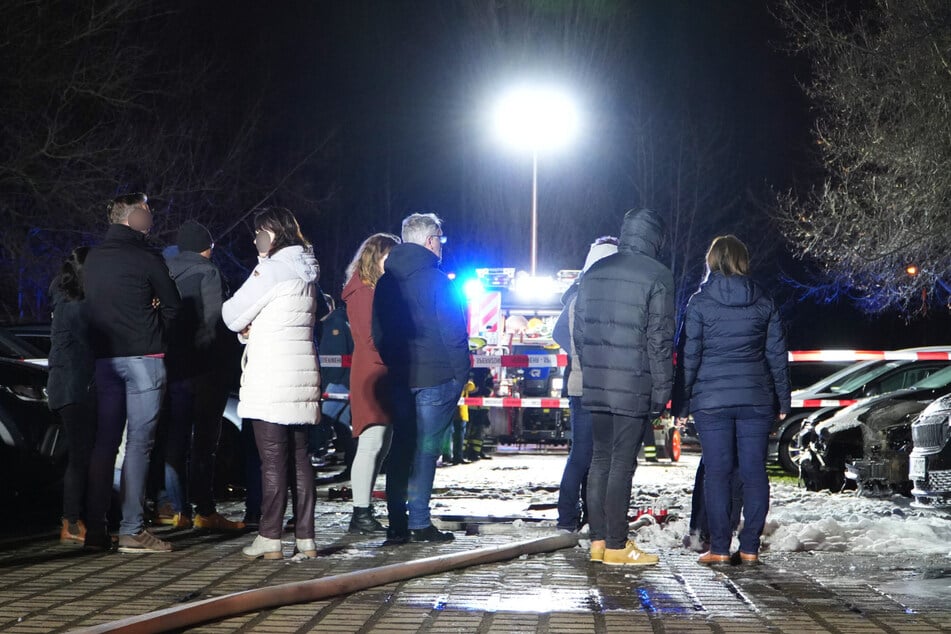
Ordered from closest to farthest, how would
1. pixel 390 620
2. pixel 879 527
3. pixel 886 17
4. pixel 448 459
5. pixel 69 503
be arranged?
pixel 390 620, pixel 69 503, pixel 879 527, pixel 448 459, pixel 886 17

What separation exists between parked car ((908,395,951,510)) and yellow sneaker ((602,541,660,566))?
3673mm

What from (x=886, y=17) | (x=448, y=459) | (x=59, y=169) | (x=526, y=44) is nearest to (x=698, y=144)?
(x=526, y=44)

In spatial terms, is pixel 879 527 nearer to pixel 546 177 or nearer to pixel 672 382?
pixel 672 382

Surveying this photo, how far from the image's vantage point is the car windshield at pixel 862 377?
50.7ft

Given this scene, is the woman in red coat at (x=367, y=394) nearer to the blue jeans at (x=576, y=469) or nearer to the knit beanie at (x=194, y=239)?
the knit beanie at (x=194, y=239)

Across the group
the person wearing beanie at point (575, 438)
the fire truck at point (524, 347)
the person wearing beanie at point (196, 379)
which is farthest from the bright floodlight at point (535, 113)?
the person wearing beanie at point (196, 379)

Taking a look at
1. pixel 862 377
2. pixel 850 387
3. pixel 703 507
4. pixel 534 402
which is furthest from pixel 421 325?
pixel 862 377

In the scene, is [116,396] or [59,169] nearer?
[116,396]

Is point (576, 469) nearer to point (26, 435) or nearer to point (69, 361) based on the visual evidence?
point (69, 361)

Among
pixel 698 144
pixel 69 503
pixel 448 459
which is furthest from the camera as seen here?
pixel 698 144

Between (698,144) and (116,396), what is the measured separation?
39.5 meters

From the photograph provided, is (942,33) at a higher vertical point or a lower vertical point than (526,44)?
lower

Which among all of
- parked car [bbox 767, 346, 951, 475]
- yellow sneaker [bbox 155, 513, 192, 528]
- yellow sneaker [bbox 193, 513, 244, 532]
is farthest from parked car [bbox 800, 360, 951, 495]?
yellow sneaker [bbox 155, 513, 192, 528]

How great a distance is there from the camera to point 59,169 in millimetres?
22766
